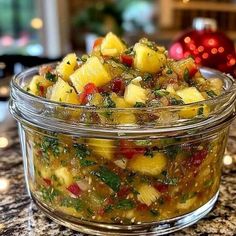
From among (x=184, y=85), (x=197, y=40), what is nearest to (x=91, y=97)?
(x=184, y=85)

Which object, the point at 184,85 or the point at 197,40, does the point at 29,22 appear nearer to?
the point at 197,40

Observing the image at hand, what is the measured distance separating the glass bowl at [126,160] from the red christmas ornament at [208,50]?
0.43m

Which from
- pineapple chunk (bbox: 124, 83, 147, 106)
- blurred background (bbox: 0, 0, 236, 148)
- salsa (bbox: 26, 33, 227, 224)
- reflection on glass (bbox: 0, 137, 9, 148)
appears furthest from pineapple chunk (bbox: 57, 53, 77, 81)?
blurred background (bbox: 0, 0, 236, 148)

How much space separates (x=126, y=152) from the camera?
617 mm

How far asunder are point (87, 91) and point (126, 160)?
0.33 feet

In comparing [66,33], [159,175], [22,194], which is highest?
[159,175]

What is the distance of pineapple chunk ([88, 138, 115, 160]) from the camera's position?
0.62 metres

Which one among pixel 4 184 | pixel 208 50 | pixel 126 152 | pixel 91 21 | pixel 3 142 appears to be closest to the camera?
pixel 126 152

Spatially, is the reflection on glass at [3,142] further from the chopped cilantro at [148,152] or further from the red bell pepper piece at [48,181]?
the chopped cilantro at [148,152]

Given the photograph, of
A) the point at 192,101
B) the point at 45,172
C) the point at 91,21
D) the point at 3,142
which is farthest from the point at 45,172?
the point at 91,21

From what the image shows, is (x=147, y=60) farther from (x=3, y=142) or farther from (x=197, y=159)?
(x=3, y=142)

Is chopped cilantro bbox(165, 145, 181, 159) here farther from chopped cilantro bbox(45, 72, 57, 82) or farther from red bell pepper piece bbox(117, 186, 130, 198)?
chopped cilantro bbox(45, 72, 57, 82)

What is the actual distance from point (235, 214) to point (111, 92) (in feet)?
0.85

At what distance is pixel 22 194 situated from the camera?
2.60ft
